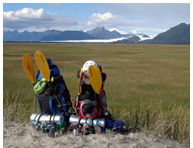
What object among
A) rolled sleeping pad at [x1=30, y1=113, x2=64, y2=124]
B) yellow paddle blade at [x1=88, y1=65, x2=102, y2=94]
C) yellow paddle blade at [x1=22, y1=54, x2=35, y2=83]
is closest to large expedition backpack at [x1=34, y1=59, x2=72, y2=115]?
rolled sleeping pad at [x1=30, y1=113, x2=64, y2=124]

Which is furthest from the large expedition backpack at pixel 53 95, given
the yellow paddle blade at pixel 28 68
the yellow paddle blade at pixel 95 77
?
the yellow paddle blade at pixel 95 77

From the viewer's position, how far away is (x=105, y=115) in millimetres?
4777

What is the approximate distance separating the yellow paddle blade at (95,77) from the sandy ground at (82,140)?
0.94 meters

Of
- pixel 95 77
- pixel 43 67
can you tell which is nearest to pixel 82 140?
pixel 95 77

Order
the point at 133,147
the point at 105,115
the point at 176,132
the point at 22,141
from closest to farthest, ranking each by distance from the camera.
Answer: the point at 133,147 < the point at 22,141 < the point at 105,115 < the point at 176,132

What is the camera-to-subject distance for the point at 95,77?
14.7ft

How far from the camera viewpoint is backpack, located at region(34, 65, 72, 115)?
192 inches

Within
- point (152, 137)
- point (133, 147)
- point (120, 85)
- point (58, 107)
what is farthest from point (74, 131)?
point (120, 85)

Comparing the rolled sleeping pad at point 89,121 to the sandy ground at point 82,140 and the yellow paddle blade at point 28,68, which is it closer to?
the sandy ground at point 82,140

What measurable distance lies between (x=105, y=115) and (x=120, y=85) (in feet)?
34.4

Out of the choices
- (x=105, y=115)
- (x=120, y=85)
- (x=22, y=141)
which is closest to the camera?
(x=22, y=141)

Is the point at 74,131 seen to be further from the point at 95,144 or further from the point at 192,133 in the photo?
the point at 192,133

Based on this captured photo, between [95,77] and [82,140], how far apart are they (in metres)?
1.22

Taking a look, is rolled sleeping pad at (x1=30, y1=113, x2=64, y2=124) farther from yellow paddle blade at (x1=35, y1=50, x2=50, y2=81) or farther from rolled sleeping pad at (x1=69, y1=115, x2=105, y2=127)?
yellow paddle blade at (x1=35, y1=50, x2=50, y2=81)
